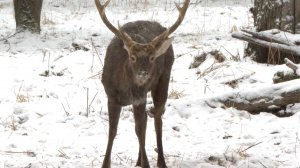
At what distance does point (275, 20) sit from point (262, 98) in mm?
1825

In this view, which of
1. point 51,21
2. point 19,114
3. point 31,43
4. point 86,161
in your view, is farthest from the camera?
point 51,21

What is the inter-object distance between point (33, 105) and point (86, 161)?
5.72 feet

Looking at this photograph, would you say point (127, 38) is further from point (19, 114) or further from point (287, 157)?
point (19, 114)

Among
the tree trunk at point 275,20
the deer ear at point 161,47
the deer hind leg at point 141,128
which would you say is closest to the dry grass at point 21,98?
the deer hind leg at point 141,128

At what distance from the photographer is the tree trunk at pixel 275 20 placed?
7301mm

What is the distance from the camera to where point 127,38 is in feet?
14.5

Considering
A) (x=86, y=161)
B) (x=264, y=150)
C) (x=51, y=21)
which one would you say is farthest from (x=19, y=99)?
(x=51, y=21)

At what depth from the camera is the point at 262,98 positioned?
19.9ft

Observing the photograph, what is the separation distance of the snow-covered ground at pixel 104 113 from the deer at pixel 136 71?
1.43 ft

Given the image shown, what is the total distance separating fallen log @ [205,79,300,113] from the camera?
592 cm

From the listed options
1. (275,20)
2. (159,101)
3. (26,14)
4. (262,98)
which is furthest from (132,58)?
(26,14)

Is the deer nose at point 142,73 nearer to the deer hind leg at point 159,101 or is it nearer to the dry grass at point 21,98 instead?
the deer hind leg at point 159,101

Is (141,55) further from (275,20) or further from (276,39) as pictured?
(275,20)

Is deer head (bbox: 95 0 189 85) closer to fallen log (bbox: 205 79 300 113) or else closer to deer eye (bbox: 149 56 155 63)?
deer eye (bbox: 149 56 155 63)
